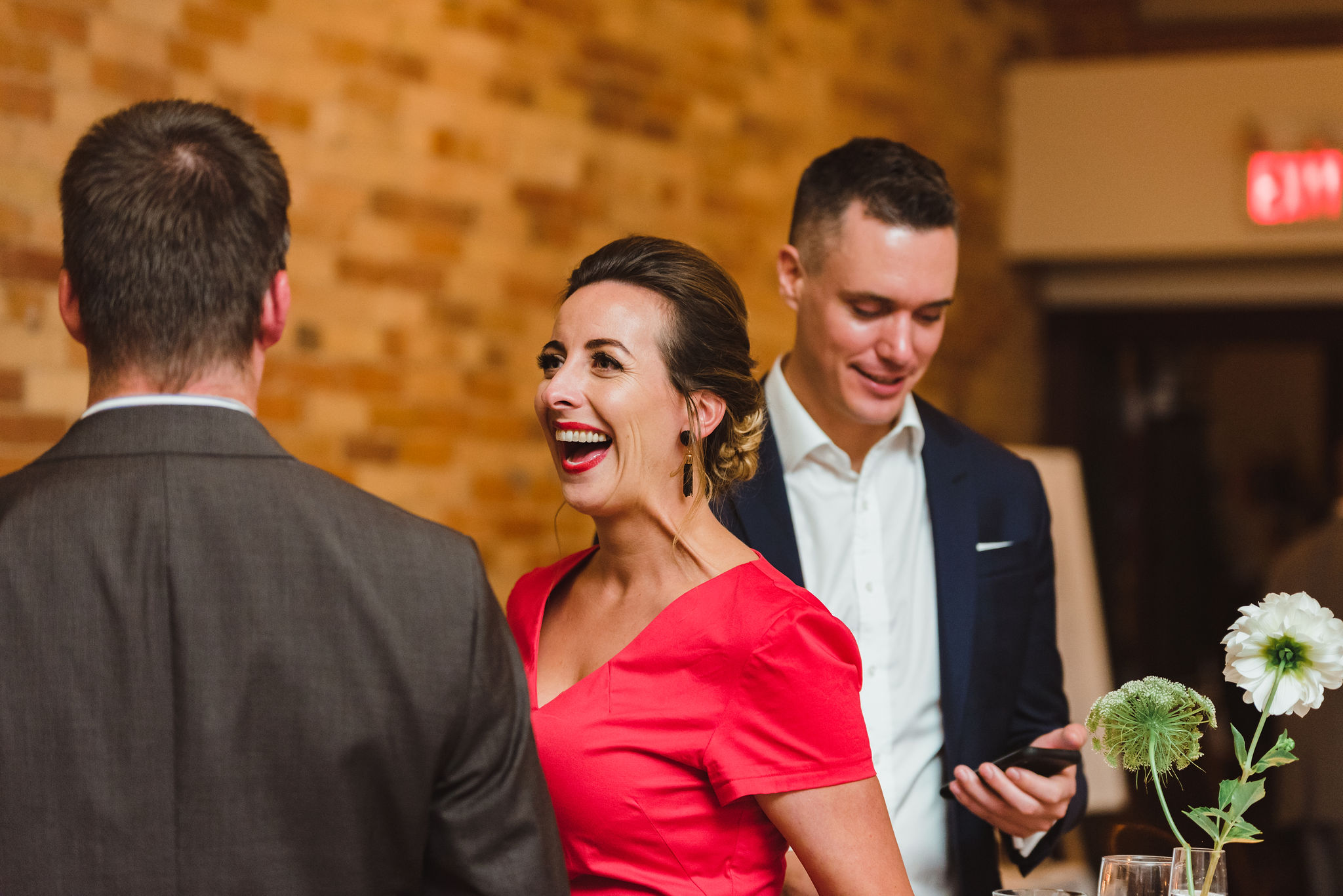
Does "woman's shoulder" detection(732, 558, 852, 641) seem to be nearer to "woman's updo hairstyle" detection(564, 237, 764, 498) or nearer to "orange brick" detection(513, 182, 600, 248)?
"woman's updo hairstyle" detection(564, 237, 764, 498)

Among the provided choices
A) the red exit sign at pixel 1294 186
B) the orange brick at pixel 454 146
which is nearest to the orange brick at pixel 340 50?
the orange brick at pixel 454 146

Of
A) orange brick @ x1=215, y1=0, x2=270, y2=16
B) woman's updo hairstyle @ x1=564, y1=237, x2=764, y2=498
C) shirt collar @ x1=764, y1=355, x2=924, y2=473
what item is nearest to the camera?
woman's updo hairstyle @ x1=564, y1=237, x2=764, y2=498

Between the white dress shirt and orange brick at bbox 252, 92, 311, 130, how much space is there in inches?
59.0

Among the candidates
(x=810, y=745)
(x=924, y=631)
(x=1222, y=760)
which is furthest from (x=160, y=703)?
(x=1222, y=760)

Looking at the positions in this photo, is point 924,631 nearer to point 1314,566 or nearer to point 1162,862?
point 1162,862

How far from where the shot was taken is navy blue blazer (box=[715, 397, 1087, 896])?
2049 mm

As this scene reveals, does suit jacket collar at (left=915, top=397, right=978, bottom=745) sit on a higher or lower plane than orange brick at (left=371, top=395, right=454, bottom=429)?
lower

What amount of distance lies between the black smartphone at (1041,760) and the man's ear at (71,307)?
48.0 inches

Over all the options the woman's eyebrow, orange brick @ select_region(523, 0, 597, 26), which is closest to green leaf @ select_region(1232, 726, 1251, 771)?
the woman's eyebrow

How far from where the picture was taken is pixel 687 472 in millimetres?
1755

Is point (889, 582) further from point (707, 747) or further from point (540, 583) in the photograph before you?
point (707, 747)

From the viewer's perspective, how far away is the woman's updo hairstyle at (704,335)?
5.63ft

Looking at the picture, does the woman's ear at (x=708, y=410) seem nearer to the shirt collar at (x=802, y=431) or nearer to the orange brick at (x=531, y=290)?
the shirt collar at (x=802, y=431)

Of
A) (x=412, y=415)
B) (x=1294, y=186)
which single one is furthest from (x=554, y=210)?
(x=1294, y=186)
